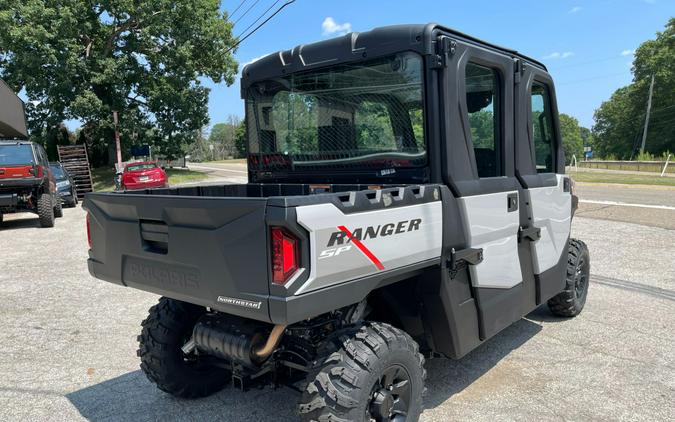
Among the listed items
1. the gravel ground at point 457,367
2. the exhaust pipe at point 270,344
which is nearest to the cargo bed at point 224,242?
the exhaust pipe at point 270,344

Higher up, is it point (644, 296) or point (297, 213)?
point (297, 213)

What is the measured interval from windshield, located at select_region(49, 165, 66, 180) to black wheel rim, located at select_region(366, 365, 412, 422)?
17226 mm

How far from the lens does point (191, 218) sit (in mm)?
2277

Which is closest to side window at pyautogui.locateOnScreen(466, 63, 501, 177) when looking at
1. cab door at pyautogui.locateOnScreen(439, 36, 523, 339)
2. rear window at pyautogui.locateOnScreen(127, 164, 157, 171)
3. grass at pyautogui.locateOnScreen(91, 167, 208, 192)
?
cab door at pyautogui.locateOnScreen(439, 36, 523, 339)

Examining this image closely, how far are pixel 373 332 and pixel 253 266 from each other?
0.76 metres

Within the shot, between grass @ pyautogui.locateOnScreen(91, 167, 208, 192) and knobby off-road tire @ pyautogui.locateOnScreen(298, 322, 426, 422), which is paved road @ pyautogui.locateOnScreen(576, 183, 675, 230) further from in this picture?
grass @ pyautogui.locateOnScreen(91, 167, 208, 192)

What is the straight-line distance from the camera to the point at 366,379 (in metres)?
2.28

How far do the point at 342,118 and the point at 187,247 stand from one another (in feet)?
5.04

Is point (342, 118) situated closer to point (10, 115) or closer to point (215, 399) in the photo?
point (215, 399)

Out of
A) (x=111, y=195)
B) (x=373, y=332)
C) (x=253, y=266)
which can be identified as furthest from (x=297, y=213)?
(x=111, y=195)

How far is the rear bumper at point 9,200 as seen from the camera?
1083 centimetres

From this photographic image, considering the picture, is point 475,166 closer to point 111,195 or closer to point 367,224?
point 367,224

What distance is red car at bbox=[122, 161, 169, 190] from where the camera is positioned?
66.1ft

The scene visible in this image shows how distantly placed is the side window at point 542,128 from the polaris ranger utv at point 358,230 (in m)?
0.02
